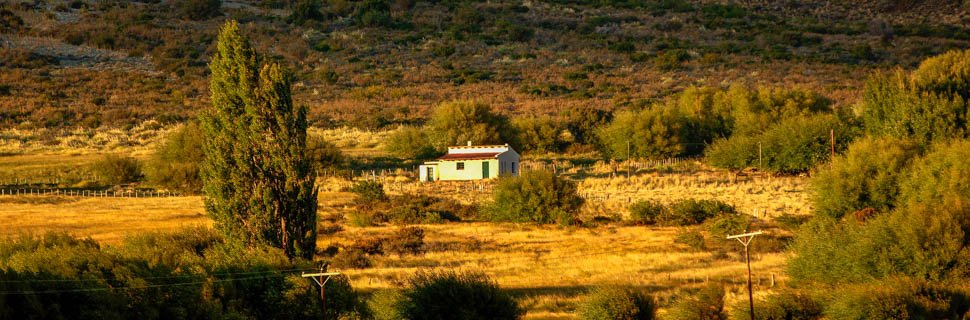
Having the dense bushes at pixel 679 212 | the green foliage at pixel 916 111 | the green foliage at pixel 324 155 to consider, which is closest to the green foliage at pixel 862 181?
the dense bushes at pixel 679 212

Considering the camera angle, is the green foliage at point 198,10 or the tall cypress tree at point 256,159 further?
the green foliage at point 198,10

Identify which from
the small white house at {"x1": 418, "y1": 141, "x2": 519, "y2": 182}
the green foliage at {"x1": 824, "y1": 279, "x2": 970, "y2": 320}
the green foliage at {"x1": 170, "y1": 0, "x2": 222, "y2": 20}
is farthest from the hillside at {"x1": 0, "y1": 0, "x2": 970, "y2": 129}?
the green foliage at {"x1": 824, "y1": 279, "x2": 970, "y2": 320}

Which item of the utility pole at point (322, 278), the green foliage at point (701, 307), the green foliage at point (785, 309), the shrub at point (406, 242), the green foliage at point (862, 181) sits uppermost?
the utility pole at point (322, 278)

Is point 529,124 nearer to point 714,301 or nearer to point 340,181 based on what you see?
point 340,181

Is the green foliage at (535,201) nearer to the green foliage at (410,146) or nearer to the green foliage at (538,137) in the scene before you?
the green foliage at (410,146)

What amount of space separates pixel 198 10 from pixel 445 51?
3308 centimetres

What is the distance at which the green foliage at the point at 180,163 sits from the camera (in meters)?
61.5

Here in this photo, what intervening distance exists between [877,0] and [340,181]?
134m

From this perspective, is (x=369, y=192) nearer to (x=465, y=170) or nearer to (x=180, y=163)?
(x=465, y=170)

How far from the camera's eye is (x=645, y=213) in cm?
5116

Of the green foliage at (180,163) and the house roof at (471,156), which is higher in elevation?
the green foliage at (180,163)

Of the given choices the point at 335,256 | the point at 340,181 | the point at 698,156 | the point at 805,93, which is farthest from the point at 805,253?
the point at 805,93

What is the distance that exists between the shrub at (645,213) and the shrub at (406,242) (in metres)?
9.44

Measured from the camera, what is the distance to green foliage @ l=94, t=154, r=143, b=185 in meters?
64.6
